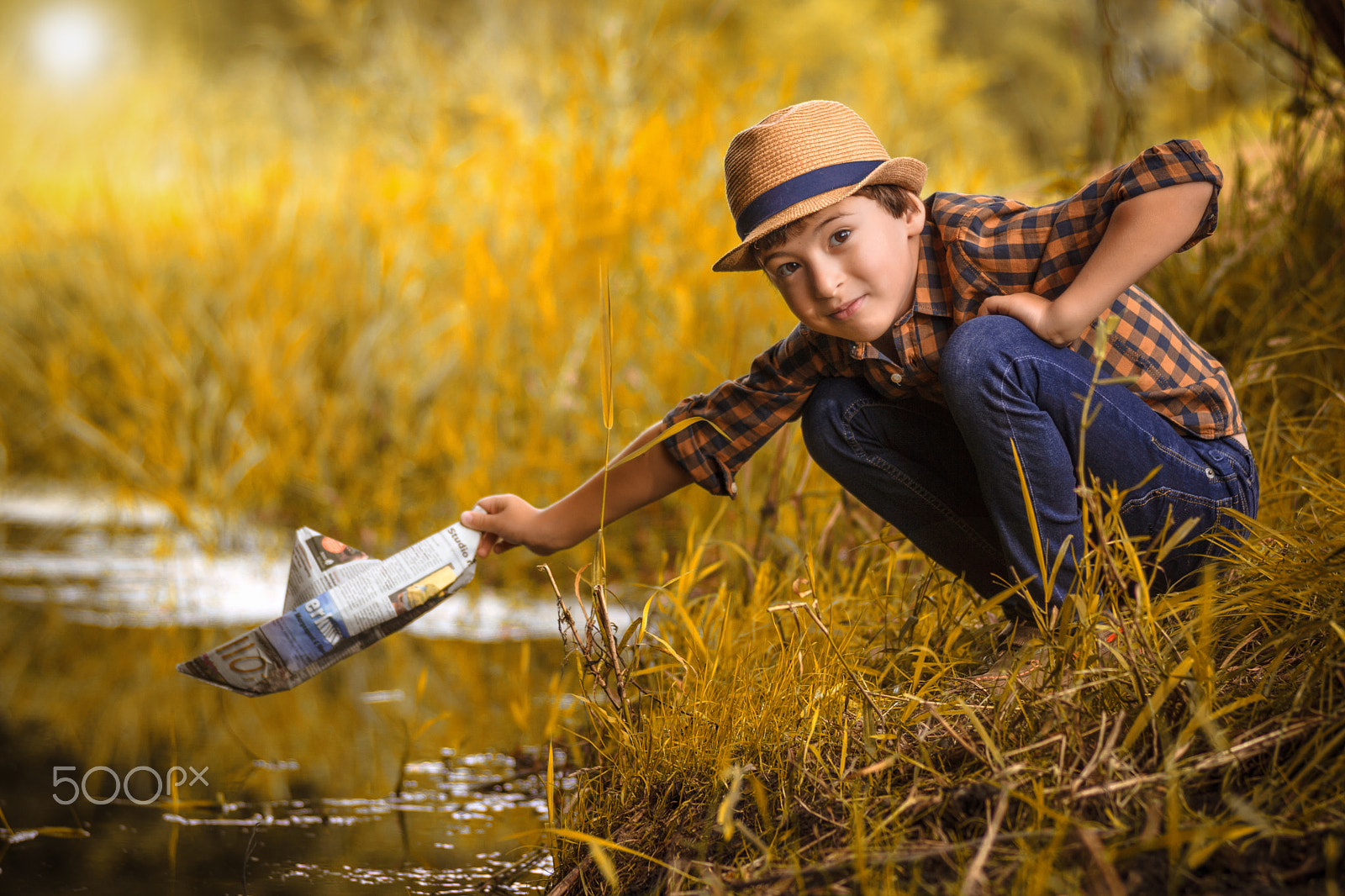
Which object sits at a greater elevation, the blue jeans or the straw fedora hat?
the straw fedora hat

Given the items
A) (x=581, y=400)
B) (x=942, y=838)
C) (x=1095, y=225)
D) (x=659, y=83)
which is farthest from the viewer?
(x=659, y=83)

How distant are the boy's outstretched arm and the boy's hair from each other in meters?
0.31

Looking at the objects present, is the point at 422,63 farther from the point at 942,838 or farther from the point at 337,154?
the point at 942,838

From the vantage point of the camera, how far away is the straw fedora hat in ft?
4.19

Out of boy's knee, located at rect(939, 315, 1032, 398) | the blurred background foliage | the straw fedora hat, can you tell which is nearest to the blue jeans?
boy's knee, located at rect(939, 315, 1032, 398)

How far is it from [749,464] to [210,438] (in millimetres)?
2011

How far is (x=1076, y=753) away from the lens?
1014mm

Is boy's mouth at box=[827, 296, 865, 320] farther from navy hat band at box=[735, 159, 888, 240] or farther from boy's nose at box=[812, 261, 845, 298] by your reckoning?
navy hat band at box=[735, 159, 888, 240]

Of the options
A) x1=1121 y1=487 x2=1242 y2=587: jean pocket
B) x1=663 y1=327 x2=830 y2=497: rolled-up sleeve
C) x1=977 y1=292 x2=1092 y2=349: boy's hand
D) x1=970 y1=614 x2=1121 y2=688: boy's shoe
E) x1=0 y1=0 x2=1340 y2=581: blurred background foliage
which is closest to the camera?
x1=970 y1=614 x2=1121 y2=688: boy's shoe

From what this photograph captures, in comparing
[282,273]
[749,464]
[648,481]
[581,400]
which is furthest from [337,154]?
[648,481]

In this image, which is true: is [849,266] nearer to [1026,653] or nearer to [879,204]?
[879,204]

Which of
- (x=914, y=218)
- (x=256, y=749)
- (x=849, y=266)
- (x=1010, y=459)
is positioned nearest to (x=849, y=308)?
(x=849, y=266)

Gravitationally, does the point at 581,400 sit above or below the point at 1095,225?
above

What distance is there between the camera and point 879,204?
1.33 metres
